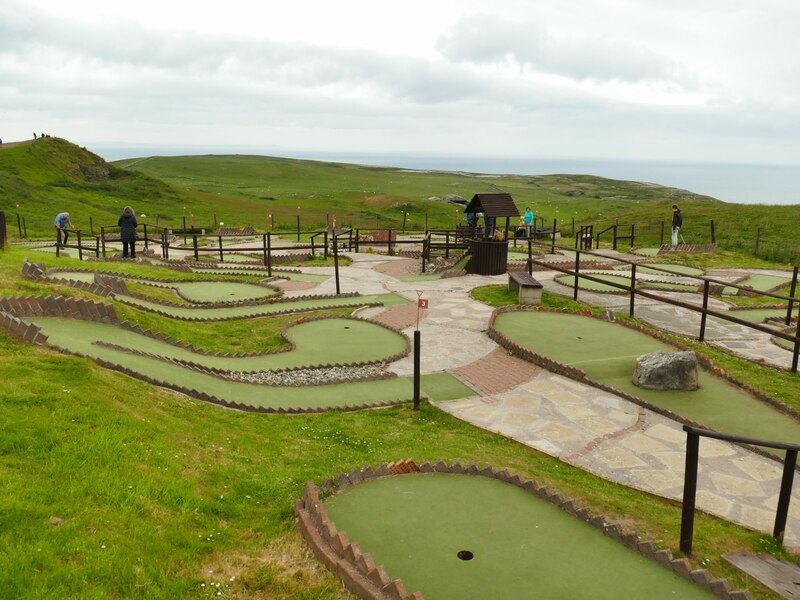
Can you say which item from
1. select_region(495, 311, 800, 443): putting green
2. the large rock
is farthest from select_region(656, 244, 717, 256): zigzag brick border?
the large rock

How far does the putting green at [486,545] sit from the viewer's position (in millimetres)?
4309

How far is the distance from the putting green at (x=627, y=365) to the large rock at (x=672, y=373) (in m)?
0.12

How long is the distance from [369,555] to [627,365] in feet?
25.5

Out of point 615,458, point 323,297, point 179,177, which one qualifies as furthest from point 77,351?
point 179,177

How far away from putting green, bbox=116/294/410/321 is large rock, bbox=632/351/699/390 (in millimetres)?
8037

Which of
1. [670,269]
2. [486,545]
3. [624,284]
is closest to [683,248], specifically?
[670,269]

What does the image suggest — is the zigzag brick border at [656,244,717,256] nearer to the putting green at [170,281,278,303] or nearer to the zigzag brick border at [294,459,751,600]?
the putting green at [170,281,278,303]

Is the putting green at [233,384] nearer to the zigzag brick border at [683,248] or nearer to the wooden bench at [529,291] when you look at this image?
the wooden bench at [529,291]

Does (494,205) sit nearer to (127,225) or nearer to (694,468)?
(127,225)

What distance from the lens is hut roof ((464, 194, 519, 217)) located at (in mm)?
25062

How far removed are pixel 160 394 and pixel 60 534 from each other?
136 inches

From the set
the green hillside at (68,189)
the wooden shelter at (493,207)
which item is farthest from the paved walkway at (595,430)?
the green hillside at (68,189)

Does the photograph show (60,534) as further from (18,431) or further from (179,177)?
(179,177)

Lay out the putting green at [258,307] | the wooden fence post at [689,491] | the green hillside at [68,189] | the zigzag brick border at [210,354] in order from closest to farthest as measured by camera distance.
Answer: the wooden fence post at [689,491]
the zigzag brick border at [210,354]
the putting green at [258,307]
the green hillside at [68,189]
